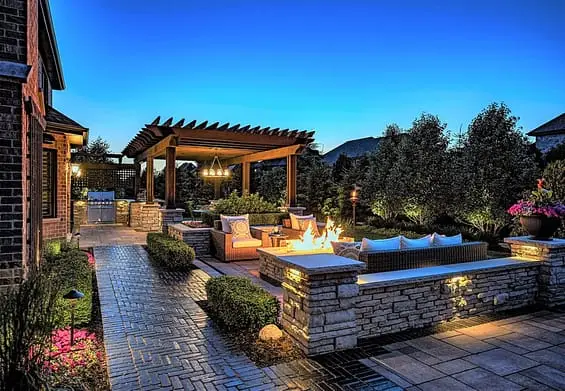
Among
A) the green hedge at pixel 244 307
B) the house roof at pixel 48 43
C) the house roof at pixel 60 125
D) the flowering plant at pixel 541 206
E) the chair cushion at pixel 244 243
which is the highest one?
the house roof at pixel 48 43

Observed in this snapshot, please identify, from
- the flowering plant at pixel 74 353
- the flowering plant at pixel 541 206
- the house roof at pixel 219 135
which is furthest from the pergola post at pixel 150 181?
the flowering plant at pixel 541 206

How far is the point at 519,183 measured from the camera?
37.4 feet

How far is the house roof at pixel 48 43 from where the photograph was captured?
6.94 metres

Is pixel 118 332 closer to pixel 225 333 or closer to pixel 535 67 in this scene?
pixel 225 333

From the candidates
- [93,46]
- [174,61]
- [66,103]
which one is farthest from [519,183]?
[66,103]

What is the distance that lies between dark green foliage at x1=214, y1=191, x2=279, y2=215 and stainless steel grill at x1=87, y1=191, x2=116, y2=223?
8254mm

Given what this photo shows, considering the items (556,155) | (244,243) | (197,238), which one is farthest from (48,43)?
(556,155)

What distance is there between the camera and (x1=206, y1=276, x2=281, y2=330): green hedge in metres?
4.47

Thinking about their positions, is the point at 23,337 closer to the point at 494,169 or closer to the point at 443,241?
the point at 443,241

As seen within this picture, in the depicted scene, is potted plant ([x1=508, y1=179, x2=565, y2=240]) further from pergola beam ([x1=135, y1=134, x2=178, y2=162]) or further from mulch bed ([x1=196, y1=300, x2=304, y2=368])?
pergola beam ([x1=135, y1=134, x2=178, y2=162])

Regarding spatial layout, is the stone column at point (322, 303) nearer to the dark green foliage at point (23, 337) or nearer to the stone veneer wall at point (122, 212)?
the dark green foliage at point (23, 337)

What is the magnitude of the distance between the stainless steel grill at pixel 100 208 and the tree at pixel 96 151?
2.70 m

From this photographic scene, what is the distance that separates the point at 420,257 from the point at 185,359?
3.27 metres

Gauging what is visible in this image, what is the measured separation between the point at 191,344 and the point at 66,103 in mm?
19063
